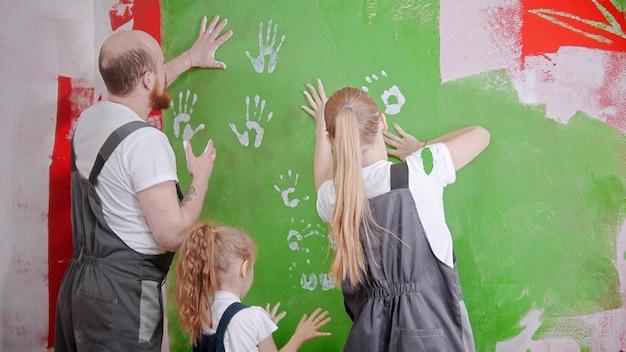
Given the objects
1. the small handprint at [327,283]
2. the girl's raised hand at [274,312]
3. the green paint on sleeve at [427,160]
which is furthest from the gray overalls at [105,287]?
the green paint on sleeve at [427,160]

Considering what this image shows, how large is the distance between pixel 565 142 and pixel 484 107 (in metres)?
0.31

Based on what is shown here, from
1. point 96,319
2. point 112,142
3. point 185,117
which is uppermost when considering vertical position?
point 185,117

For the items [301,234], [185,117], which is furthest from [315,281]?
[185,117]

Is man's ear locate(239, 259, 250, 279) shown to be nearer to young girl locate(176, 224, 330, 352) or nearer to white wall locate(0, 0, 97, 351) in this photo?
young girl locate(176, 224, 330, 352)

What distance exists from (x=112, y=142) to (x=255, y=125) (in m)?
0.70

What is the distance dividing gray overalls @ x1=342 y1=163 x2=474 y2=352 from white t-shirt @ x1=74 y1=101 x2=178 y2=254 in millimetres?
687

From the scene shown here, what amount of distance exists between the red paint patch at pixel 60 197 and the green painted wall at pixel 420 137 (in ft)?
A: 1.37

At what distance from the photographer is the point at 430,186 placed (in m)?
1.94

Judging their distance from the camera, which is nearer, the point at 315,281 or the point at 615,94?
the point at 615,94

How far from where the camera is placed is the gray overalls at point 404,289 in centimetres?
188

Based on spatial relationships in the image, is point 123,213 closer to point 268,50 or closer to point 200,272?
point 200,272

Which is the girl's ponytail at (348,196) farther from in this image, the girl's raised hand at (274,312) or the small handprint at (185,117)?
the small handprint at (185,117)

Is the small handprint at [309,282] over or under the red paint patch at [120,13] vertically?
under

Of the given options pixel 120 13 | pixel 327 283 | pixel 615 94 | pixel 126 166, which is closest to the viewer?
pixel 126 166
